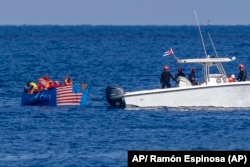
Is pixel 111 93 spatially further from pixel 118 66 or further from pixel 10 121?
pixel 118 66

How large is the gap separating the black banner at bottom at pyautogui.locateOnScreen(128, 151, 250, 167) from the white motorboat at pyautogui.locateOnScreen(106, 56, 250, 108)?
66.2 feet

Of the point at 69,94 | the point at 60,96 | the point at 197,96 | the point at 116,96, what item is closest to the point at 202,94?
the point at 197,96

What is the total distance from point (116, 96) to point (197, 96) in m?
3.80

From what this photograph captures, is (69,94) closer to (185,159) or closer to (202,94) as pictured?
(202,94)

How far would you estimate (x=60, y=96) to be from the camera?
62.8m

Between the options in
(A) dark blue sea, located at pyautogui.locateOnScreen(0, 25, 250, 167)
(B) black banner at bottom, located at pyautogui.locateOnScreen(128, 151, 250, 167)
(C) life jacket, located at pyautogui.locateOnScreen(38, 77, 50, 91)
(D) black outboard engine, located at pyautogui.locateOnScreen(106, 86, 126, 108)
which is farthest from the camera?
(C) life jacket, located at pyautogui.locateOnScreen(38, 77, 50, 91)

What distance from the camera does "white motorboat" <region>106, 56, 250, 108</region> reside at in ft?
194

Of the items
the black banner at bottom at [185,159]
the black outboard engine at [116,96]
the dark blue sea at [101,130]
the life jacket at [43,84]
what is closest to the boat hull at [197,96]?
the dark blue sea at [101,130]

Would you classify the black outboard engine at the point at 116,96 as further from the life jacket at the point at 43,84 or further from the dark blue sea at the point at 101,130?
the life jacket at the point at 43,84

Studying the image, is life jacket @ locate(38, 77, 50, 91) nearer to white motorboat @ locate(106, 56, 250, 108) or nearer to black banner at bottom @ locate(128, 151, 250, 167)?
white motorboat @ locate(106, 56, 250, 108)

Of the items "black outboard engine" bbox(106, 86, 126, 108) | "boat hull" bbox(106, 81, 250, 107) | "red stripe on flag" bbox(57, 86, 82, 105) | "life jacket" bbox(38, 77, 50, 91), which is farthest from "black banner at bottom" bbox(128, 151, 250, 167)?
"life jacket" bbox(38, 77, 50, 91)

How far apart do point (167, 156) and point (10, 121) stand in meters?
20.3

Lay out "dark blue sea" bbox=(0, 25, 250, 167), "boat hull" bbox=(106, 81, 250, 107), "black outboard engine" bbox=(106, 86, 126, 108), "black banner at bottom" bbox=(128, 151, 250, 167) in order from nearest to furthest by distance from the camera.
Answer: "black banner at bottom" bbox=(128, 151, 250, 167) < "dark blue sea" bbox=(0, 25, 250, 167) < "boat hull" bbox=(106, 81, 250, 107) < "black outboard engine" bbox=(106, 86, 126, 108)

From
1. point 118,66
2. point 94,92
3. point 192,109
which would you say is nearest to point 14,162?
point 192,109
